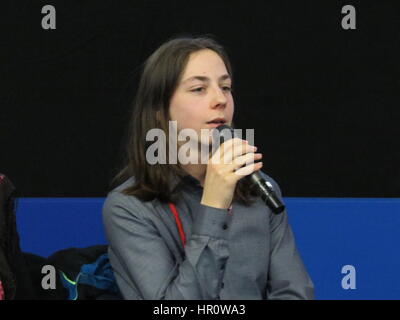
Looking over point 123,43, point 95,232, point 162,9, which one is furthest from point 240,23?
point 95,232

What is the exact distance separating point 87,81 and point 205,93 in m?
0.94

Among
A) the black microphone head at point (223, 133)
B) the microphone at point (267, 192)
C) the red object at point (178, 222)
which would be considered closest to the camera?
the microphone at point (267, 192)

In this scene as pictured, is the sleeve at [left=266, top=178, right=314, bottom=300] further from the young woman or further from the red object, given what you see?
the red object

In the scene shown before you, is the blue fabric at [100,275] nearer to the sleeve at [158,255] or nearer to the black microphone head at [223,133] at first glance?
the sleeve at [158,255]

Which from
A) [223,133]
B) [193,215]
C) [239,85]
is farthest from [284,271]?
[239,85]

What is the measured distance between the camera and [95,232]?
2.33m

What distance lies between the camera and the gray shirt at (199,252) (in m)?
1.45

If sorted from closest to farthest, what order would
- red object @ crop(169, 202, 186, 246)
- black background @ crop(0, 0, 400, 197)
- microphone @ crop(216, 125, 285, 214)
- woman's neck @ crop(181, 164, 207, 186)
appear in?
microphone @ crop(216, 125, 285, 214)
red object @ crop(169, 202, 186, 246)
woman's neck @ crop(181, 164, 207, 186)
black background @ crop(0, 0, 400, 197)

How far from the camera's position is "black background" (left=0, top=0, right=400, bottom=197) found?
246 cm

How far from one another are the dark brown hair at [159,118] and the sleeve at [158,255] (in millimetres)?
81

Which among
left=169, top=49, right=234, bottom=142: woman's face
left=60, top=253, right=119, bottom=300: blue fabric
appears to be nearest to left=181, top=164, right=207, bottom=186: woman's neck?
left=169, top=49, right=234, bottom=142: woman's face

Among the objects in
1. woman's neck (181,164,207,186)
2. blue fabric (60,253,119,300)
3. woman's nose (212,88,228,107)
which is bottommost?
blue fabric (60,253,119,300)

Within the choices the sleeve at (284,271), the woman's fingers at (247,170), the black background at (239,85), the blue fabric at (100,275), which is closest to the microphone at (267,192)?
the woman's fingers at (247,170)

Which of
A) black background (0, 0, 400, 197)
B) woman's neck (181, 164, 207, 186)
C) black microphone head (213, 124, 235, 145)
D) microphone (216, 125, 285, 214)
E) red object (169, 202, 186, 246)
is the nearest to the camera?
microphone (216, 125, 285, 214)
